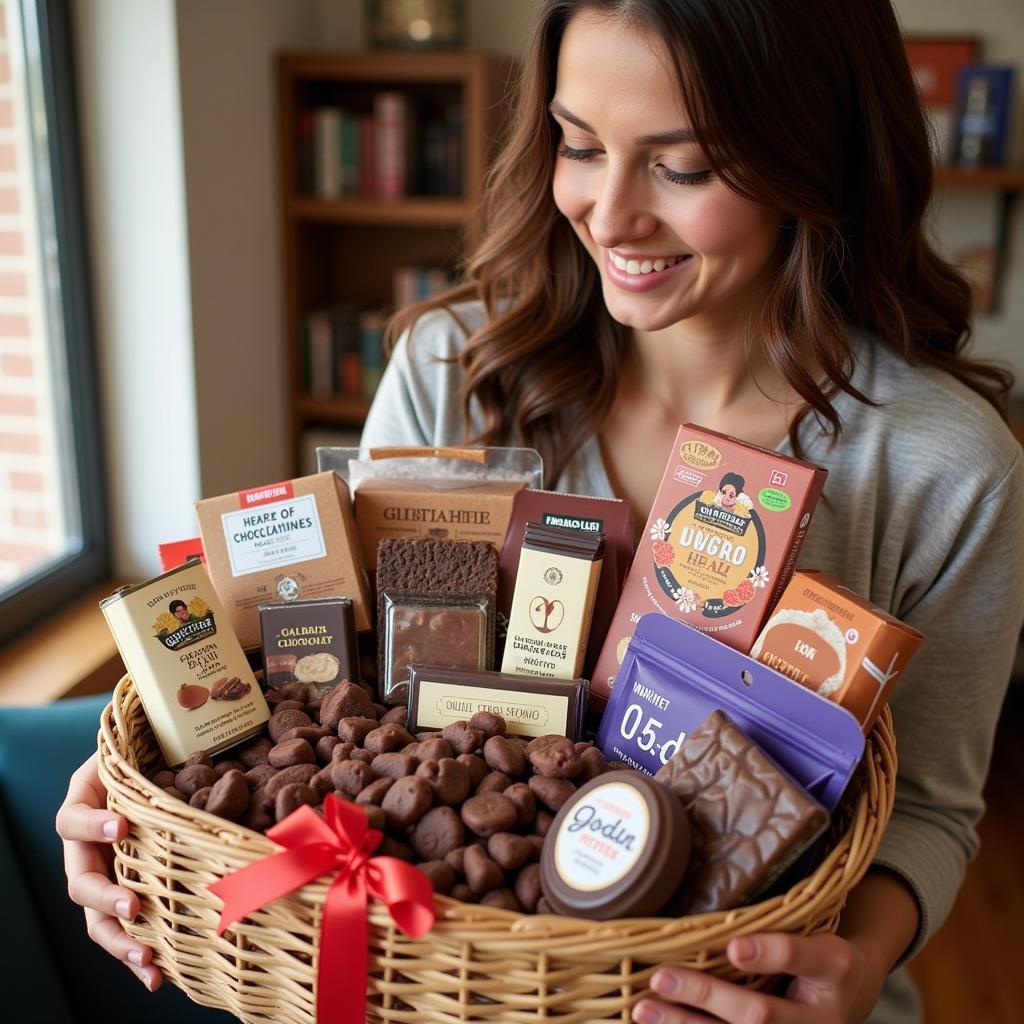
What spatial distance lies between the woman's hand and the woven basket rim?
6cm

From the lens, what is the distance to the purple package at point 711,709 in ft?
2.79

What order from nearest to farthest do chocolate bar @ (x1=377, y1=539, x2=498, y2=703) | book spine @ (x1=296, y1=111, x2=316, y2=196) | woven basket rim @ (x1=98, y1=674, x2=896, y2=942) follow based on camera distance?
woven basket rim @ (x1=98, y1=674, x2=896, y2=942), chocolate bar @ (x1=377, y1=539, x2=498, y2=703), book spine @ (x1=296, y1=111, x2=316, y2=196)

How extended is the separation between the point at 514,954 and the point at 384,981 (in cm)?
11

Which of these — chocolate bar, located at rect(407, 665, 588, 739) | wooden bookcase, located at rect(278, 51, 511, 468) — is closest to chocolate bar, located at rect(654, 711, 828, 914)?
chocolate bar, located at rect(407, 665, 588, 739)

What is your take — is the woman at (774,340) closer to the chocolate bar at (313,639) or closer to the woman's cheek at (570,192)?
the woman's cheek at (570,192)

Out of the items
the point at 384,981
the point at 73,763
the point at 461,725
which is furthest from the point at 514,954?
the point at 73,763

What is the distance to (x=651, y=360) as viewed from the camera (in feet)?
4.62

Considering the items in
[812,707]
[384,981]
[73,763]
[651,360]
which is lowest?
[73,763]

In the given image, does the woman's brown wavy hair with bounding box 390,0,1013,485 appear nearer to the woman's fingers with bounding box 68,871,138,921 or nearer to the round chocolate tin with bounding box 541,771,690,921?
the round chocolate tin with bounding box 541,771,690,921

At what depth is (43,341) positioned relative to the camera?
2361 mm

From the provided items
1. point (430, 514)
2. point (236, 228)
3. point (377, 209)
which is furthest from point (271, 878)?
point (377, 209)

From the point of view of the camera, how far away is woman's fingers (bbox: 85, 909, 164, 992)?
3.02ft

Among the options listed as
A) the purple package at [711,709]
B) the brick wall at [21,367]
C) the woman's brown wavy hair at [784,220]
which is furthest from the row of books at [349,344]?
the purple package at [711,709]

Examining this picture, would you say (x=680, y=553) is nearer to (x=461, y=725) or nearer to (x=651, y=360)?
(x=461, y=725)
